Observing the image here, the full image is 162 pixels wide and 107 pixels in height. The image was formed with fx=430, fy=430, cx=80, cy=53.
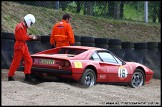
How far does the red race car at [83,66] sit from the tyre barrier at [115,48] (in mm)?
1651

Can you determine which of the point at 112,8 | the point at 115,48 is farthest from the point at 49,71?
the point at 112,8

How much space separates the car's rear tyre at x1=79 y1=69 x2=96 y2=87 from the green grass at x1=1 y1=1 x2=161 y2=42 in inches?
186

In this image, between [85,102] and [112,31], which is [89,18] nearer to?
[112,31]

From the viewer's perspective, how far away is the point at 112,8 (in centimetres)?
2048

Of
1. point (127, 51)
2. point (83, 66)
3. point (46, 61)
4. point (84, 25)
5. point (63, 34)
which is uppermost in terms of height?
point (84, 25)

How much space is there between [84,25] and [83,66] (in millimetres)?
8100

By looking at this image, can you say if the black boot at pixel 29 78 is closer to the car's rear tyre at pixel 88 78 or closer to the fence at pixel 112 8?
the car's rear tyre at pixel 88 78

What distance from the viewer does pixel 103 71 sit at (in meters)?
10.8

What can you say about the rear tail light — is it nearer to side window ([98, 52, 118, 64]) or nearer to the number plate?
the number plate

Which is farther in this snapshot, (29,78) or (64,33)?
(64,33)

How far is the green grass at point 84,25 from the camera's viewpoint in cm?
1567

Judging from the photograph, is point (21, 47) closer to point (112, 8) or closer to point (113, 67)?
point (113, 67)

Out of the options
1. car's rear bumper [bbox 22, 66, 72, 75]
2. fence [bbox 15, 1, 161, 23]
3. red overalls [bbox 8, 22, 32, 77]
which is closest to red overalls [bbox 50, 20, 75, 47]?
car's rear bumper [bbox 22, 66, 72, 75]

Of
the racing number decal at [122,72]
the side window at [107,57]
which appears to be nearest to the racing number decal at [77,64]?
the side window at [107,57]
